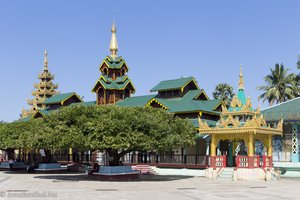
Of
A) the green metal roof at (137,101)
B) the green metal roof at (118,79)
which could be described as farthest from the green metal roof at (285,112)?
the green metal roof at (118,79)

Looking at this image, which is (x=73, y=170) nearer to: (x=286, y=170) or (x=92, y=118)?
(x=92, y=118)

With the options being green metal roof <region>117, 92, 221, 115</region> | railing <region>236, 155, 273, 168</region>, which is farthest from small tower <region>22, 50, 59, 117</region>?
railing <region>236, 155, 273, 168</region>

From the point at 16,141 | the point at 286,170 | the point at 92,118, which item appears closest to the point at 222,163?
the point at 286,170

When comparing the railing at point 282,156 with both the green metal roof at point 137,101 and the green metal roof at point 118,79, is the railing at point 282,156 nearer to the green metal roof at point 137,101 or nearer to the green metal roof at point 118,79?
the green metal roof at point 137,101

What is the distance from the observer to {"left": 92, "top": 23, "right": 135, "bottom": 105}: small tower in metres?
65.1

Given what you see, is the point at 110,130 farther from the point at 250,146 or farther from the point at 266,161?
the point at 266,161

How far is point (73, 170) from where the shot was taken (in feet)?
153

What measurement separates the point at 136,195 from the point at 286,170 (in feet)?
69.5

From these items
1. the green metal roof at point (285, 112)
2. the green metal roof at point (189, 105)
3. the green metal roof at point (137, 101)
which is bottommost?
the green metal roof at point (285, 112)

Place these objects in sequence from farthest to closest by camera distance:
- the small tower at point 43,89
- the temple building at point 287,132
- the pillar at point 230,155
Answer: the small tower at point 43,89 < the temple building at point 287,132 < the pillar at point 230,155

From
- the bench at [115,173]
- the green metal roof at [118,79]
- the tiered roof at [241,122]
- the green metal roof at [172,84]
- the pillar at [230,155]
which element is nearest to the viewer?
the tiered roof at [241,122]

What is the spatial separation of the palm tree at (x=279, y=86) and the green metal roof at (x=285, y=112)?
25933 mm

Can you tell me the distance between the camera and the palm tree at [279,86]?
6769 cm

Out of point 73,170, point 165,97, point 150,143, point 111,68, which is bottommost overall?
point 73,170
